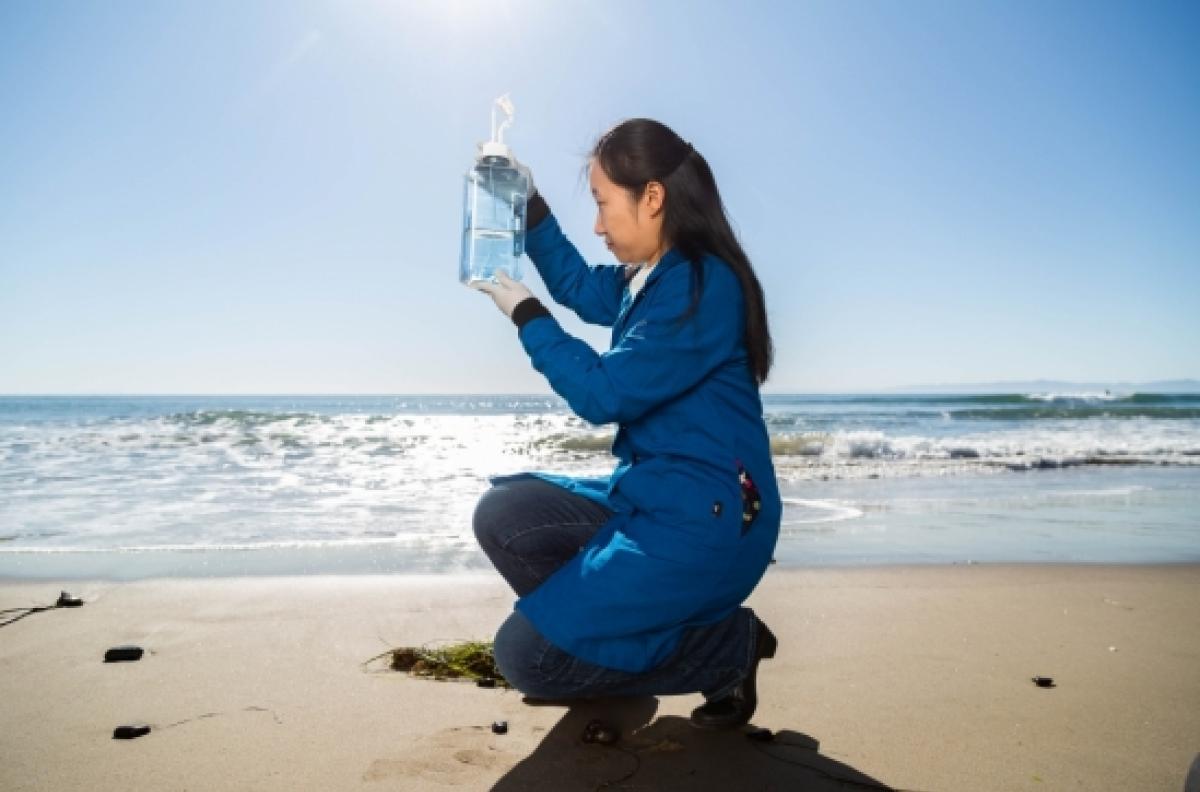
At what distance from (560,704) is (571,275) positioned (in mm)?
1417

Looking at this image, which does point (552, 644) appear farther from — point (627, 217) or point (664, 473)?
point (627, 217)

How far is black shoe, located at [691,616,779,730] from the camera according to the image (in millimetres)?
2379

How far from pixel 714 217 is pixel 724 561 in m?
0.91

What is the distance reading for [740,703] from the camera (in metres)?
2.39

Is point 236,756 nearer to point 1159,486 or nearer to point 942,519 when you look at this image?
point 942,519

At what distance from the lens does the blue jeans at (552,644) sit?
86.7 inches

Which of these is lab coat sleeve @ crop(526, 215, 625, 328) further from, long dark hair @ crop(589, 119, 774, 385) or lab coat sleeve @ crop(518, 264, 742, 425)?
lab coat sleeve @ crop(518, 264, 742, 425)

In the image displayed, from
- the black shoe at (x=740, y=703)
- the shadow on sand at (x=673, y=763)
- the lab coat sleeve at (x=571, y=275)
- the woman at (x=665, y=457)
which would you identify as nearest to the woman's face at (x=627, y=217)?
the woman at (x=665, y=457)

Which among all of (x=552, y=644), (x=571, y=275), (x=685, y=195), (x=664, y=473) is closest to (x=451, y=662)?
(x=552, y=644)

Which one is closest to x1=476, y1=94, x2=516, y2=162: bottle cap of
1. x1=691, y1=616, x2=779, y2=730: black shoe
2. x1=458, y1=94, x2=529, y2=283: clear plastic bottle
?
x1=458, y1=94, x2=529, y2=283: clear plastic bottle

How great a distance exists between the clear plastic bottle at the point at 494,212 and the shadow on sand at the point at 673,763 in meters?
1.31

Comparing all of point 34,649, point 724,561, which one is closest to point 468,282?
point 724,561

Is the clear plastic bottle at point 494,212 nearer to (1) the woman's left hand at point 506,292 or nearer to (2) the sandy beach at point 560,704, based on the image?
(1) the woman's left hand at point 506,292

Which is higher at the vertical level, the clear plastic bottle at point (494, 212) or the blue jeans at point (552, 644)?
the clear plastic bottle at point (494, 212)
